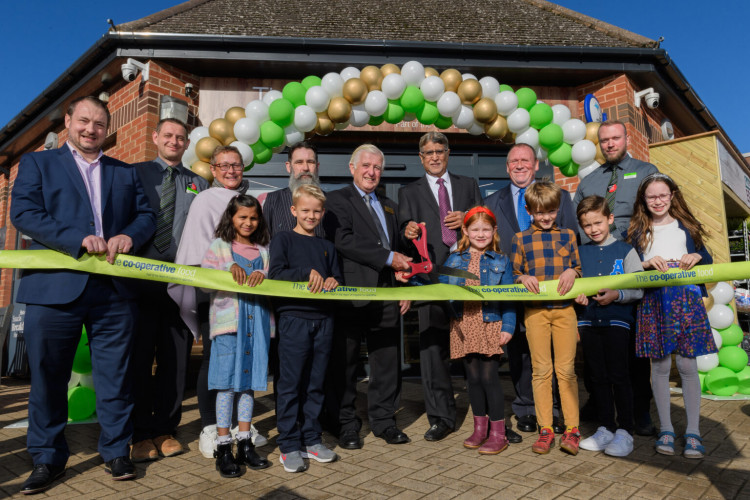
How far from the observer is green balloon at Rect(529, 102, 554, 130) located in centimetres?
542

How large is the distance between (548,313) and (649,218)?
1.11 metres

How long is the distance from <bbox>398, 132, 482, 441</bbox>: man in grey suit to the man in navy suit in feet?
6.76

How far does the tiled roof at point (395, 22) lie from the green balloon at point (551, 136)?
237cm

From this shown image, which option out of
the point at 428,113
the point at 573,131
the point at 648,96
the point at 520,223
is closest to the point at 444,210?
the point at 520,223

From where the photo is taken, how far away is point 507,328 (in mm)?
3480

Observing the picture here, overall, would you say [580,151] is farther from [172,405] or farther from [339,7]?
[339,7]

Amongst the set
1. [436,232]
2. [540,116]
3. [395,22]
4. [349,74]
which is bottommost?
[436,232]

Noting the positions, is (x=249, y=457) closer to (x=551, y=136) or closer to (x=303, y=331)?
(x=303, y=331)

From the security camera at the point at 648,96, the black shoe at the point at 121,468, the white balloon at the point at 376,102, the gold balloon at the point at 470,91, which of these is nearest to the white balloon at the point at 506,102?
the gold balloon at the point at 470,91

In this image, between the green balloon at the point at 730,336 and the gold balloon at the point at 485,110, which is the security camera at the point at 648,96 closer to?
the gold balloon at the point at 485,110

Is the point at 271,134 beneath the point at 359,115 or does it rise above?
beneath

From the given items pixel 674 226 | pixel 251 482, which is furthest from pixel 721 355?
pixel 251 482

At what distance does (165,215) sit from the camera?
362 cm

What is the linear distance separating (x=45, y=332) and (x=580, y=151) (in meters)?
5.10
